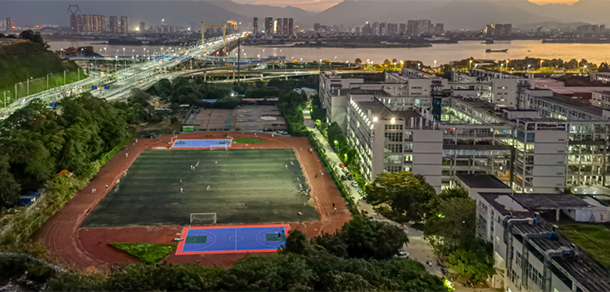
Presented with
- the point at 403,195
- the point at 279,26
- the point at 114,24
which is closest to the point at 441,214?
the point at 403,195

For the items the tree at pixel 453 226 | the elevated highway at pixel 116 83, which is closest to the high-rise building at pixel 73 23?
the elevated highway at pixel 116 83

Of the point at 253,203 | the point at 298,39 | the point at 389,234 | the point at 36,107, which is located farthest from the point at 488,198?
the point at 298,39

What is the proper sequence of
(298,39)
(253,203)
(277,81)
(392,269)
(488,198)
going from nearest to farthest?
(392,269), (488,198), (253,203), (277,81), (298,39)

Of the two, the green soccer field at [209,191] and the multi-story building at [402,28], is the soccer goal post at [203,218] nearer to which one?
the green soccer field at [209,191]

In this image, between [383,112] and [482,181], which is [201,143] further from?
[482,181]

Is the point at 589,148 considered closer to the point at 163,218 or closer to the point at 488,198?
the point at 488,198

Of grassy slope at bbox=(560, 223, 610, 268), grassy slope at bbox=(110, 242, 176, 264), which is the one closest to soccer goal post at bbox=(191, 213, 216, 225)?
grassy slope at bbox=(110, 242, 176, 264)
